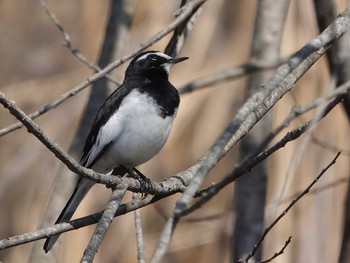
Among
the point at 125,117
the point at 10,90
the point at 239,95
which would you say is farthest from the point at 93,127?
the point at 10,90

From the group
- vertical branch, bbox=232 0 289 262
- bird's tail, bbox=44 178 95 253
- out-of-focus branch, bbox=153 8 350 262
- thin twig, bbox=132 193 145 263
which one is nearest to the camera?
out-of-focus branch, bbox=153 8 350 262

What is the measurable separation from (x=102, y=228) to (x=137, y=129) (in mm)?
1099

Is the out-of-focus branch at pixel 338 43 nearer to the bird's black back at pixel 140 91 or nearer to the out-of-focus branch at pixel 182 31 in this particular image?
the out-of-focus branch at pixel 182 31

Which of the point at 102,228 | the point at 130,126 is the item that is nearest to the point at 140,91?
the point at 130,126

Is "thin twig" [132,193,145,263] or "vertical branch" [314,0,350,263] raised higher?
"vertical branch" [314,0,350,263]

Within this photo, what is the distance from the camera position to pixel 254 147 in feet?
11.3

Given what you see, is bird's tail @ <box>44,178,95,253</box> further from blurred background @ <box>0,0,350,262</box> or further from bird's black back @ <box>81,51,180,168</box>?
blurred background @ <box>0,0,350,262</box>

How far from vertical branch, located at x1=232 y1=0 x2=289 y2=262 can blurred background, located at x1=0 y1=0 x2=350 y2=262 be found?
1.17 m

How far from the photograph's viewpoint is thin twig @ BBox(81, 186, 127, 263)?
2076 millimetres

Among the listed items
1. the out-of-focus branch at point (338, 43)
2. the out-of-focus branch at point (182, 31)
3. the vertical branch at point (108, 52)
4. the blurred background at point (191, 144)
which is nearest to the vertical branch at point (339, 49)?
the out-of-focus branch at point (338, 43)

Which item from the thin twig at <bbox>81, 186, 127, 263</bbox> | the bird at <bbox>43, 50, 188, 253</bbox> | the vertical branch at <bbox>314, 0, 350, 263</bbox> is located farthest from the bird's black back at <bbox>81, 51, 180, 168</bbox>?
the thin twig at <bbox>81, 186, 127, 263</bbox>

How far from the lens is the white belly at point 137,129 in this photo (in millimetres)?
3248

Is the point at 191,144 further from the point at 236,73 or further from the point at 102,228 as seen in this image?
the point at 102,228

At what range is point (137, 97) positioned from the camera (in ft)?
10.9
